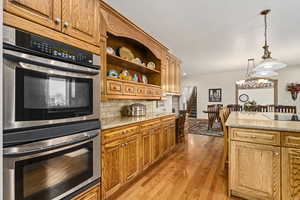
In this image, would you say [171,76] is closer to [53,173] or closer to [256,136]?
[256,136]

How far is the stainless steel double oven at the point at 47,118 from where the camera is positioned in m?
0.89

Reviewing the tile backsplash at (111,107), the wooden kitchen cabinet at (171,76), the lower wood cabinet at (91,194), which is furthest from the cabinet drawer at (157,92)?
the lower wood cabinet at (91,194)

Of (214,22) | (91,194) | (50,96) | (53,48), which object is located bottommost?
(91,194)

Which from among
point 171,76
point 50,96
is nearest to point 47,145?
point 50,96

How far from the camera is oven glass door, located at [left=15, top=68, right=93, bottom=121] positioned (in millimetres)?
936

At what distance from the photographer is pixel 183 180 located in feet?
7.14

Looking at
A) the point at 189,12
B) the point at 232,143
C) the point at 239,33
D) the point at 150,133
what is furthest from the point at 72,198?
the point at 239,33

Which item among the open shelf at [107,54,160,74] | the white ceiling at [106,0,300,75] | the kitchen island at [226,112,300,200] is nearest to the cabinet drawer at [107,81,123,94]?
the open shelf at [107,54,160,74]

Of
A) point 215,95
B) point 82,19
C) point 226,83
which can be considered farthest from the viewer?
point 215,95

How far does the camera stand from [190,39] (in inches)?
128

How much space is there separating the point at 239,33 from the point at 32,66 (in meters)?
3.57

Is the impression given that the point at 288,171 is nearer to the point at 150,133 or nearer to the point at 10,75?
the point at 150,133

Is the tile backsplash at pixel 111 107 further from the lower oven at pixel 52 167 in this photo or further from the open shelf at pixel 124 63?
the lower oven at pixel 52 167

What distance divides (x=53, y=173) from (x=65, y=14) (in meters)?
1.34
